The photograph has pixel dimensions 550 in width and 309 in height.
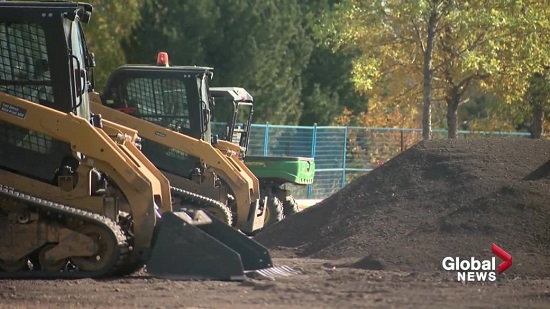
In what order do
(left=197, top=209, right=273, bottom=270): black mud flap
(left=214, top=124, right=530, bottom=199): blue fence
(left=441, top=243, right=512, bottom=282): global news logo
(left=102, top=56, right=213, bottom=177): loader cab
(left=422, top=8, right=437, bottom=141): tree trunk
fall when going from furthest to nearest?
1. (left=214, top=124, right=530, bottom=199): blue fence
2. (left=422, top=8, right=437, bottom=141): tree trunk
3. (left=102, top=56, right=213, bottom=177): loader cab
4. (left=441, top=243, right=512, bottom=282): global news logo
5. (left=197, top=209, right=273, bottom=270): black mud flap


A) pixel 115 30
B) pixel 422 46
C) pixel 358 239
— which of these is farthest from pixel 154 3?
pixel 358 239

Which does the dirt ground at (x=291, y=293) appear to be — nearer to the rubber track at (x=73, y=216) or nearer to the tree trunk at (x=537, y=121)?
the rubber track at (x=73, y=216)

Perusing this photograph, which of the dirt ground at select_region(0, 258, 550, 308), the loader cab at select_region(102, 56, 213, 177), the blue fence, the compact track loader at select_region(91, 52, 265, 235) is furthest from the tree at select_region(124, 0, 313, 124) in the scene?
the dirt ground at select_region(0, 258, 550, 308)

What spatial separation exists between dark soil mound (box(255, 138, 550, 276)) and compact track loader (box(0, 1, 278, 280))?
9.48 feet

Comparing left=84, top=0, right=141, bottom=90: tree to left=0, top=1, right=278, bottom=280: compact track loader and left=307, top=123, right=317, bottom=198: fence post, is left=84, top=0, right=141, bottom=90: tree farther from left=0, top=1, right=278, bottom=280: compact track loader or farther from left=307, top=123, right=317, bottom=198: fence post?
left=0, top=1, right=278, bottom=280: compact track loader

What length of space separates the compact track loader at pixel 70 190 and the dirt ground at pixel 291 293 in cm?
34

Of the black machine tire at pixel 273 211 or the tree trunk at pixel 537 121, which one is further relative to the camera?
the tree trunk at pixel 537 121

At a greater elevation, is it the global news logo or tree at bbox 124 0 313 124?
tree at bbox 124 0 313 124

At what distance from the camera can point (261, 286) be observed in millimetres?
11719

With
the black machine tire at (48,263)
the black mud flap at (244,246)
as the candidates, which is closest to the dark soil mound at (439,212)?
the black mud flap at (244,246)

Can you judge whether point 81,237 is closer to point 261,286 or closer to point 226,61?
point 261,286

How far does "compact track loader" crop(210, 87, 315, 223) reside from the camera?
72.2 feet

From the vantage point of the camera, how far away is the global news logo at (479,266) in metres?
13.2

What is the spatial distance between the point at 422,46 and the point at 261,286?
17.5 metres
